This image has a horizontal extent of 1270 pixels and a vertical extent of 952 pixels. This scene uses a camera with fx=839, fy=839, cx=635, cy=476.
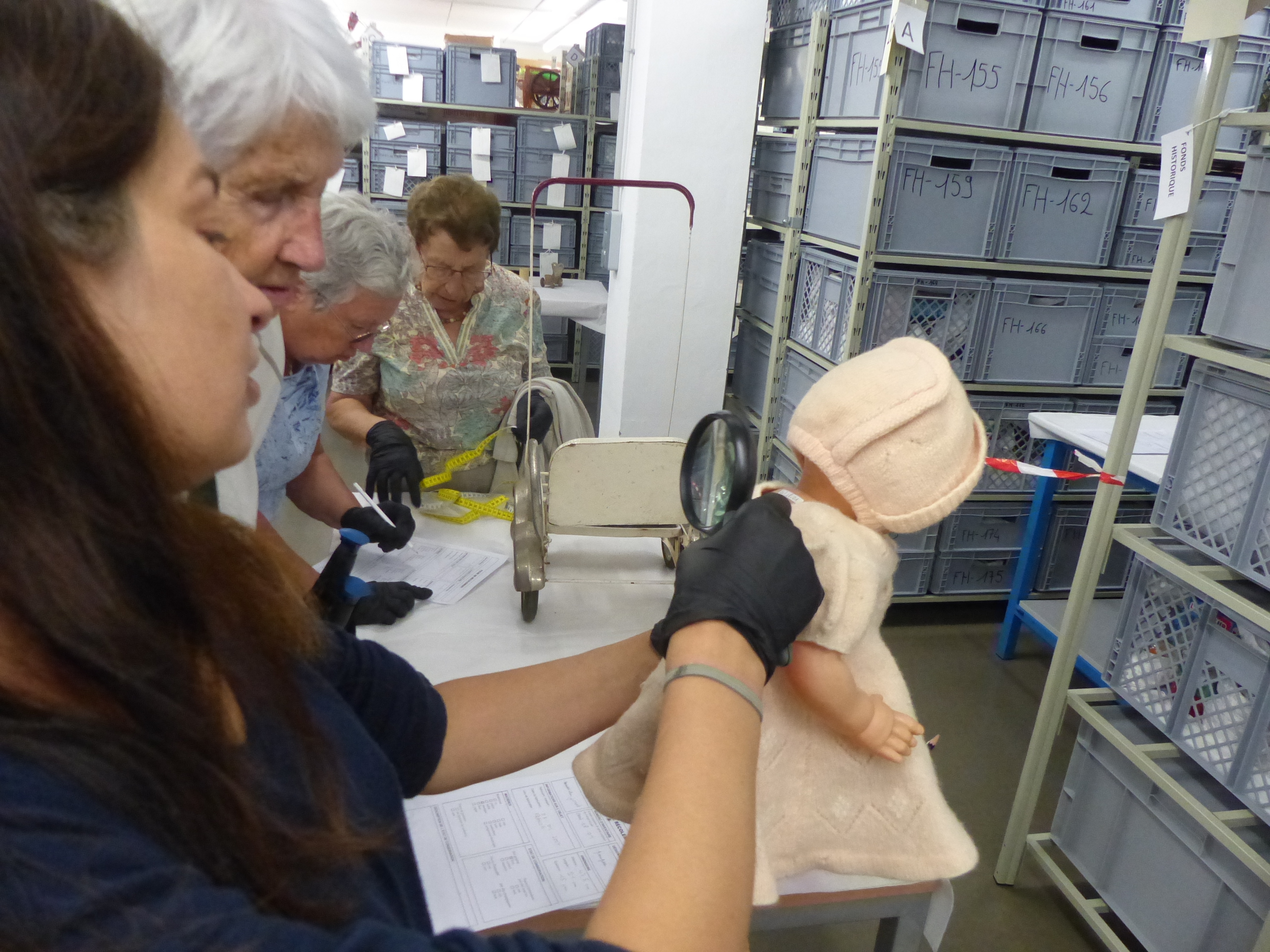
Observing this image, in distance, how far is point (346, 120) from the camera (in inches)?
38.3

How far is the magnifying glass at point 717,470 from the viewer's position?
78 cm

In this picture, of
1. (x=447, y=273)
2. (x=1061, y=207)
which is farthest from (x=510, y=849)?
(x=1061, y=207)

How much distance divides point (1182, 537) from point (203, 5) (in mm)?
1623

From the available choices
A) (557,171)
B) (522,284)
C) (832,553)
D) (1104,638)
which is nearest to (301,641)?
(832,553)

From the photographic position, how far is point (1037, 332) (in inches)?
108

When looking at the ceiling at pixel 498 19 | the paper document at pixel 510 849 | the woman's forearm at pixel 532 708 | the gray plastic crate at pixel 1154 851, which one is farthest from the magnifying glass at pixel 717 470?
the ceiling at pixel 498 19


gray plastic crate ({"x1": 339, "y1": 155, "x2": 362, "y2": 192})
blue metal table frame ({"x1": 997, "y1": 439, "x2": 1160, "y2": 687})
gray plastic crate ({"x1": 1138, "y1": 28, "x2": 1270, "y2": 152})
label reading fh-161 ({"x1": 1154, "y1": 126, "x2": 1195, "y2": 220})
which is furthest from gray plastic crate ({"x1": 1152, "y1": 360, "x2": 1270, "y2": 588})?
gray plastic crate ({"x1": 339, "y1": 155, "x2": 362, "y2": 192})

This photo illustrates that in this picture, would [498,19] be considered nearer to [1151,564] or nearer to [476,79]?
[476,79]

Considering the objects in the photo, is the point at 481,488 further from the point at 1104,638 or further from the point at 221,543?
the point at 1104,638

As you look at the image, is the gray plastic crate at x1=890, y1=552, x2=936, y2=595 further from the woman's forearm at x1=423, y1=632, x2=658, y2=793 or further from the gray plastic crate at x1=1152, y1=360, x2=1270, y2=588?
the woman's forearm at x1=423, y1=632, x2=658, y2=793

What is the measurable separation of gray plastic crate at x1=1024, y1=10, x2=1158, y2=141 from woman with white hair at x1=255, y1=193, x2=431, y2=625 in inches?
79.6

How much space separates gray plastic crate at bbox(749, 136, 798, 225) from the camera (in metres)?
3.14

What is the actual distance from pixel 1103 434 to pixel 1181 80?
1185 mm

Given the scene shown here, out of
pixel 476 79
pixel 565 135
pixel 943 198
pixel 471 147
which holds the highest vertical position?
pixel 476 79
